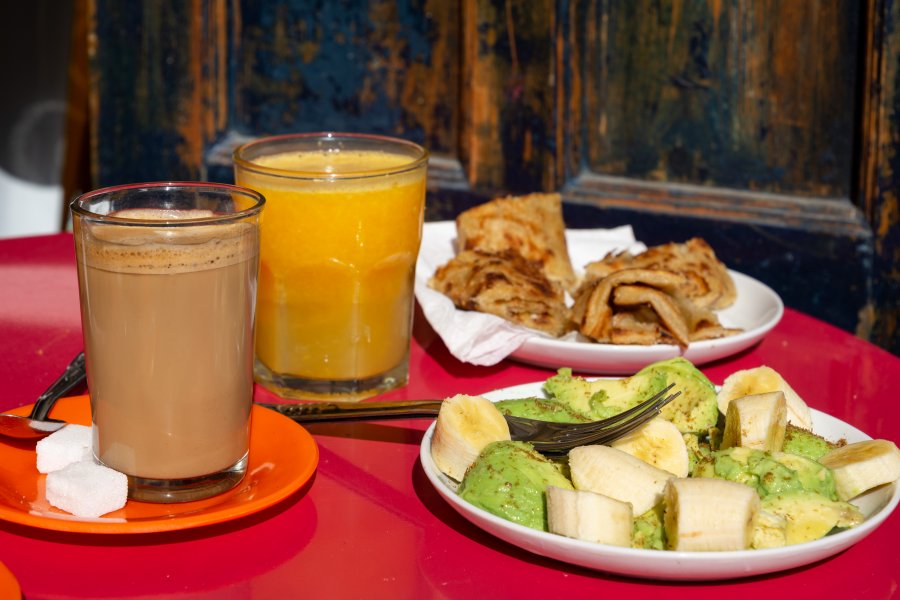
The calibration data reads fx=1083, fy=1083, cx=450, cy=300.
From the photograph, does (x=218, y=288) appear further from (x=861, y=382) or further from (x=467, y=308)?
(x=861, y=382)

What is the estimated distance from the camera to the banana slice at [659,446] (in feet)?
3.29

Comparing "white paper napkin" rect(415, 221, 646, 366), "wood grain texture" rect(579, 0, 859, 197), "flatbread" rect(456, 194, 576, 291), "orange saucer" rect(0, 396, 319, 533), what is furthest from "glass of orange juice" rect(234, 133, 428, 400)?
"wood grain texture" rect(579, 0, 859, 197)

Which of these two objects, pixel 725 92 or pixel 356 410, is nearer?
pixel 356 410

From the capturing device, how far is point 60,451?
1.04 meters

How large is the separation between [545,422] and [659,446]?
0.12m

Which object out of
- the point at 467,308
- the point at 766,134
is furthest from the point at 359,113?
the point at 467,308

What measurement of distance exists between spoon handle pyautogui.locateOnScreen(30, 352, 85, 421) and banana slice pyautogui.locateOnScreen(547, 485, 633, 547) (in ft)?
1.89

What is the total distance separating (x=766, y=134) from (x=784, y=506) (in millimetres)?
1680

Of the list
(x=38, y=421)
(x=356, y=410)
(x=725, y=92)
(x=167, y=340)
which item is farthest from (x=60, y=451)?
(x=725, y=92)

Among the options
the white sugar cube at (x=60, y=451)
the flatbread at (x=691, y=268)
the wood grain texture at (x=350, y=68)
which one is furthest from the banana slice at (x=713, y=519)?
the wood grain texture at (x=350, y=68)

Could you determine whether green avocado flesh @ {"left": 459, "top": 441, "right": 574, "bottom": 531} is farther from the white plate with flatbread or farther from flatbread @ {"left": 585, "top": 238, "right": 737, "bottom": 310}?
flatbread @ {"left": 585, "top": 238, "right": 737, "bottom": 310}

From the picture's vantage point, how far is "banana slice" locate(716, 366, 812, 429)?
1.10m

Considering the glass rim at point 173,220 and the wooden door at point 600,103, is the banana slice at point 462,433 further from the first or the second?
the wooden door at point 600,103

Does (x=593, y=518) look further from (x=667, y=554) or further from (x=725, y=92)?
(x=725, y=92)
